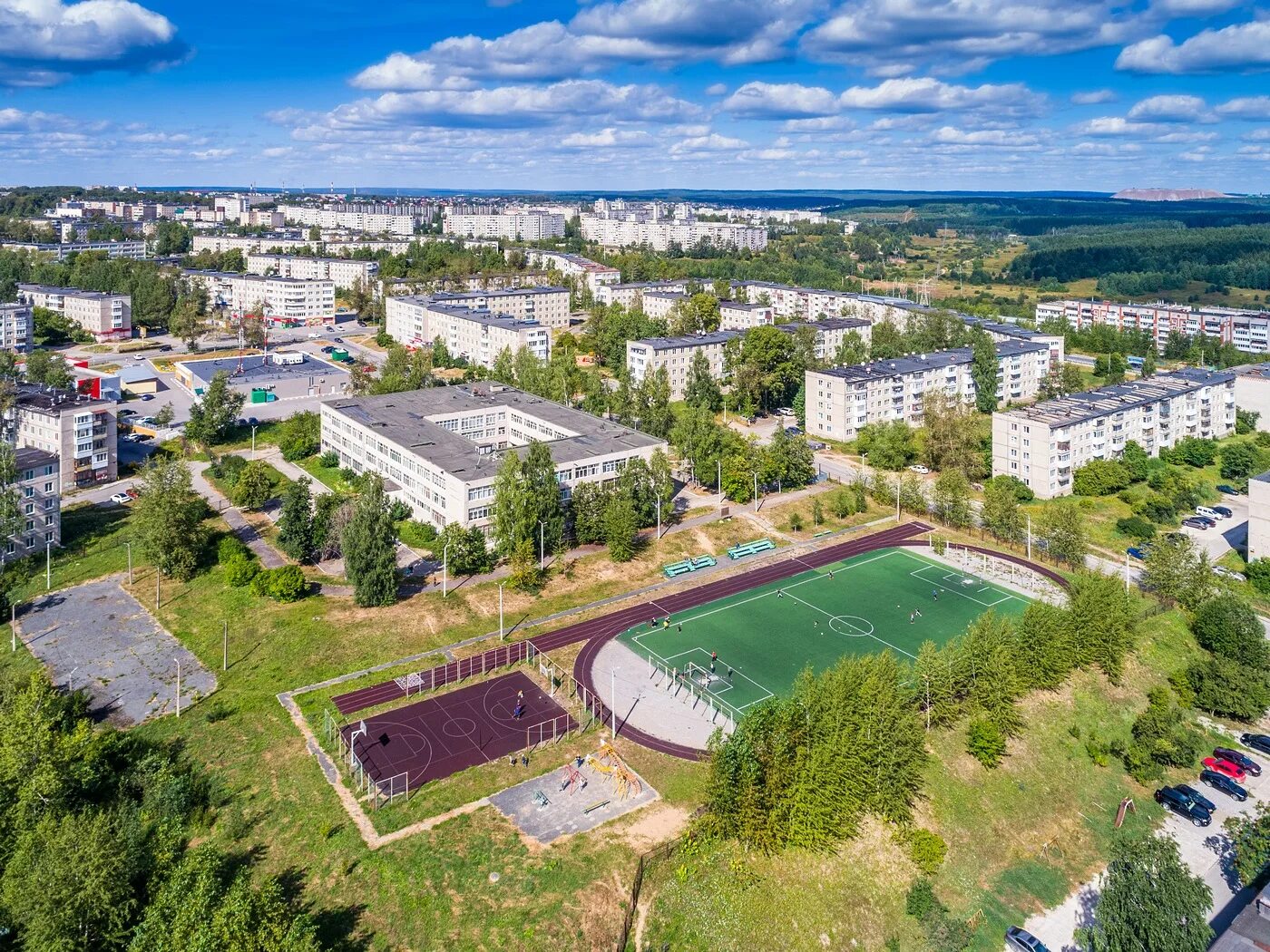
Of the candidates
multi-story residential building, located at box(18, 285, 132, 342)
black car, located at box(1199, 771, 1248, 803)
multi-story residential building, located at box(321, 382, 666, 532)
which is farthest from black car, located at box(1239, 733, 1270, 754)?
multi-story residential building, located at box(18, 285, 132, 342)

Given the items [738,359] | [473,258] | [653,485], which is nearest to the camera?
[653,485]

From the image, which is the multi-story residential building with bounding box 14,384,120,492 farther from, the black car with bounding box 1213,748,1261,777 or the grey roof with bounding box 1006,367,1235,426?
the black car with bounding box 1213,748,1261,777

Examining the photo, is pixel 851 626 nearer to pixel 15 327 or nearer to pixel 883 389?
pixel 883 389

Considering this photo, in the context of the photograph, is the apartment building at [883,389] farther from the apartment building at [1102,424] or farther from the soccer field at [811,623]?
the soccer field at [811,623]

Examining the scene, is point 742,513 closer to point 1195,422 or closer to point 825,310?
point 1195,422

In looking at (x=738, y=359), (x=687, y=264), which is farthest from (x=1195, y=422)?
(x=687, y=264)

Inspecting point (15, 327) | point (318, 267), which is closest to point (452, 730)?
point (15, 327)
